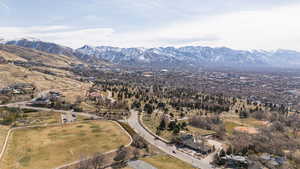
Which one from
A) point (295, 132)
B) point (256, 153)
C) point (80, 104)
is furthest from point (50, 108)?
point (295, 132)

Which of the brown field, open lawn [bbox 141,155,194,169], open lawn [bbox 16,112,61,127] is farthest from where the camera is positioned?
open lawn [bbox 16,112,61,127]

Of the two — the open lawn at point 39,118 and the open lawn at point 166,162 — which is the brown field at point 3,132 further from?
the open lawn at point 166,162

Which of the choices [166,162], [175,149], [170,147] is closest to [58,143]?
[166,162]

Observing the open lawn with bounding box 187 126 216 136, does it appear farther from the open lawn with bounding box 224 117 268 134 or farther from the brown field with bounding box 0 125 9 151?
the brown field with bounding box 0 125 9 151

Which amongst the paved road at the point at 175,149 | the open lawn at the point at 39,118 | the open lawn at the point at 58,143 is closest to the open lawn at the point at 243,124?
the paved road at the point at 175,149

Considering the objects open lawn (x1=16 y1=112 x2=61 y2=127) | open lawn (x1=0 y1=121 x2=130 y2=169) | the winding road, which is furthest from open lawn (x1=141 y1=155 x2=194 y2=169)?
open lawn (x1=16 y1=112 x2=61 y2=127)
